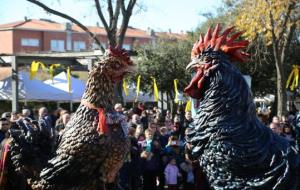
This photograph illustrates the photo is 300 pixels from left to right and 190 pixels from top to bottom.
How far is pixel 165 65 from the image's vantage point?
93.5ft

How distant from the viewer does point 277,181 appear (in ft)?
14.3

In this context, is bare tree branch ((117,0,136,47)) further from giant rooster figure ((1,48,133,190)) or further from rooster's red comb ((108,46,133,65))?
giant rooster figure ((1,48,133,190))

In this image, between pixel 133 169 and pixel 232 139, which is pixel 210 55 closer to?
pixel 232 139

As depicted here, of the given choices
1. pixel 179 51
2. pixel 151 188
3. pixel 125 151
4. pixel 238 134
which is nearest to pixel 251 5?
pixel 151 188

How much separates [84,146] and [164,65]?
74.8 feet

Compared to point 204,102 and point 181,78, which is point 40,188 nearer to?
point 204,102

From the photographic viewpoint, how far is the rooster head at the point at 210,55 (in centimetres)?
474

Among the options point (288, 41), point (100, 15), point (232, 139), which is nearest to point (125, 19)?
point (100, 15)

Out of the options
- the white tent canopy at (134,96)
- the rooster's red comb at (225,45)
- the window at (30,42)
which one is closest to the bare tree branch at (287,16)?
the white tent canopy at (134,96)

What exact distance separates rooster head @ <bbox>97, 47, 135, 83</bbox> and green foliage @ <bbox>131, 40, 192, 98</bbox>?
2047 cm

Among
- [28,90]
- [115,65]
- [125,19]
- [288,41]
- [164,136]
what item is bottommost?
[164,136]

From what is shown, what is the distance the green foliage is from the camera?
27781 mm

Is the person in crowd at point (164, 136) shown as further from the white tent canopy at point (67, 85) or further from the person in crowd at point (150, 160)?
the white tent canopy at point (67, 85)

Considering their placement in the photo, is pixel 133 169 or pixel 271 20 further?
pixel 271 20
